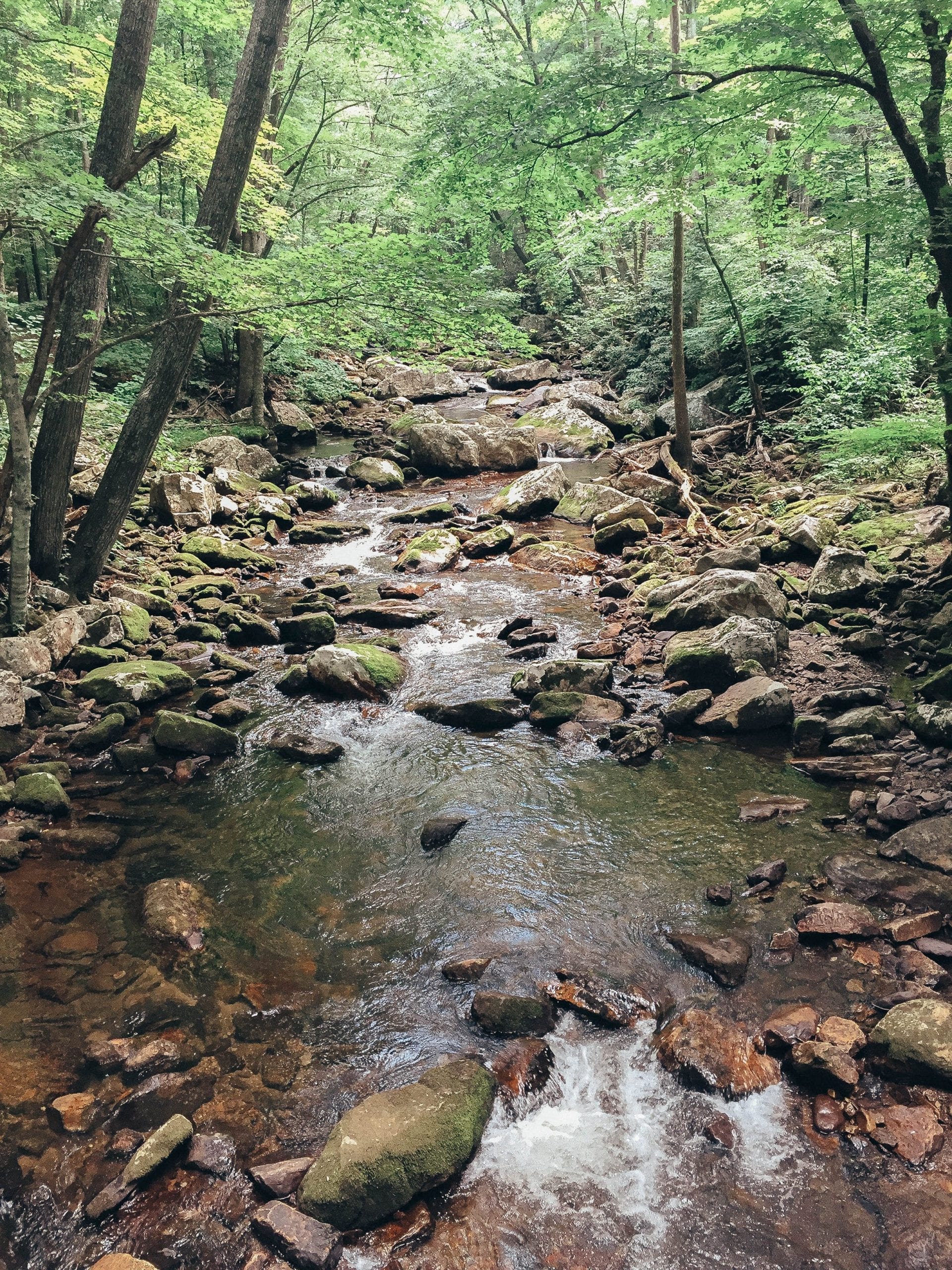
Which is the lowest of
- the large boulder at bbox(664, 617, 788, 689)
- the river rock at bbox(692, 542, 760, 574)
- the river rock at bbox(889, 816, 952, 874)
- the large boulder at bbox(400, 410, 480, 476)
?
the river rock at bbox(889, 816, 952, 874)

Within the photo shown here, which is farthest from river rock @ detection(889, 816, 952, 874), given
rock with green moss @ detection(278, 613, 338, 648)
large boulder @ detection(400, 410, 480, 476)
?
large boulder @ detection(400, 410, 480, 476)

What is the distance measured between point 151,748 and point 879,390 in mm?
13375

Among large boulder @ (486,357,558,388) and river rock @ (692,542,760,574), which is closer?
river rock @ (692,542,760,574)

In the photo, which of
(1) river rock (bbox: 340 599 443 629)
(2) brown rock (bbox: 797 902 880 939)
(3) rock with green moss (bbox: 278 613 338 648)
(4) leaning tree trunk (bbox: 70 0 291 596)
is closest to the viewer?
(2) brown rock (bbox: 797 902 880 939)

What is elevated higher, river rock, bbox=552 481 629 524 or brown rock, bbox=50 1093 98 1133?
river rock, bbox=552 481 629 524

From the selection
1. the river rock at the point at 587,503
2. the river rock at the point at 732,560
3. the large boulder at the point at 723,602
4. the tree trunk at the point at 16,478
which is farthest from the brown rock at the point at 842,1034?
the river rock at the point at 587,503

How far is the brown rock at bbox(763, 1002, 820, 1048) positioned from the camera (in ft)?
12.3

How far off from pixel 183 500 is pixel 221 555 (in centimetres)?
184

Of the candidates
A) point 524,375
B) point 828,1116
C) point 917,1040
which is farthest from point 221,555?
point 524,375

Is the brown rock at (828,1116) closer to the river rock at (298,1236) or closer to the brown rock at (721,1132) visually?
the brown rock at (721,1132)

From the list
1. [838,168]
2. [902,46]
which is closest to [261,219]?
[838,168]

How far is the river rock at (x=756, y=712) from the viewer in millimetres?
6789

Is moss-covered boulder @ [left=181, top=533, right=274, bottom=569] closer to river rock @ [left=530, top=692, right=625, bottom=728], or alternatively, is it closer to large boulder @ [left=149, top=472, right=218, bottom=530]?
large boulder @ [left=149, top=472, right=218, bottom=530]

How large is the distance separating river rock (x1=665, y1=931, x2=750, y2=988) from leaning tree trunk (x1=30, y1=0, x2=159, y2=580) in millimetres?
7563
